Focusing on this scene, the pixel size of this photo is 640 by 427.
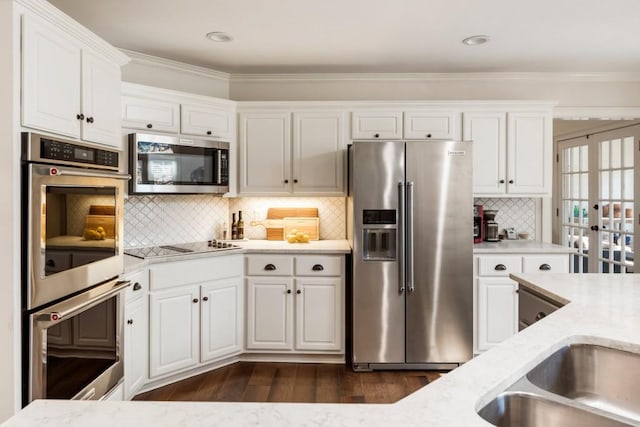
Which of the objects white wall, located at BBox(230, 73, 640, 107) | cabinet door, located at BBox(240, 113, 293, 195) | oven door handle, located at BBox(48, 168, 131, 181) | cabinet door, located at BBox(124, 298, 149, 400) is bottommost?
cabinet door, located at BBox(124, 298, 149, 400)

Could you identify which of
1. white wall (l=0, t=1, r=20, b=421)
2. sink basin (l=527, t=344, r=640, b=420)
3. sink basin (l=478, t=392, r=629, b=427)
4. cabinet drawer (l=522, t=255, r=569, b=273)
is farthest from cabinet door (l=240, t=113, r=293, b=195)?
sink basin (l=478, t=392, r=629, b=427)

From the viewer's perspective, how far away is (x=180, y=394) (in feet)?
9.90

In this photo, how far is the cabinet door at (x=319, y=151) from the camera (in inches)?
152

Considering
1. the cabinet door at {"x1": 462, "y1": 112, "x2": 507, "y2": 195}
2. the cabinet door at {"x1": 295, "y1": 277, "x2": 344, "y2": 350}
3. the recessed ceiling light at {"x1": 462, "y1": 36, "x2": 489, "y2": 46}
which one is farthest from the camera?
the cabinet door at {"x1": 462, "y1": 112, "x2": 507, "y2": 195}

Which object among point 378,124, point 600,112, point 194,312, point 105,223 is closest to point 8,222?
point 105,223

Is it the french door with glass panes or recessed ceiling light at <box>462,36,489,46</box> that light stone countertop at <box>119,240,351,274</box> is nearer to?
recessed ceiling light at <box>462,36,489,46</box>

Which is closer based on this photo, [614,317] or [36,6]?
[614,317]

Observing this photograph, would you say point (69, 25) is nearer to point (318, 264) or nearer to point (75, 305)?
point (75, 305)

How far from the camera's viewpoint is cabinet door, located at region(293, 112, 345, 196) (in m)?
3.87

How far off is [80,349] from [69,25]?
1545mm

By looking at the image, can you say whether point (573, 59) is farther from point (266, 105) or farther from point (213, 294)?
point (213, 294)

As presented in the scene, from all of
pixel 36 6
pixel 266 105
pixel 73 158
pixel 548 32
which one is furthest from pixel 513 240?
pixel 36 6

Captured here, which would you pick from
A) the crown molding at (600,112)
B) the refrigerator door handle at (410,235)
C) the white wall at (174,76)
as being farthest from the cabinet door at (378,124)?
the crown molding at (600,112)

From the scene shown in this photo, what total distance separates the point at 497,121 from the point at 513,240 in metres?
1.12
